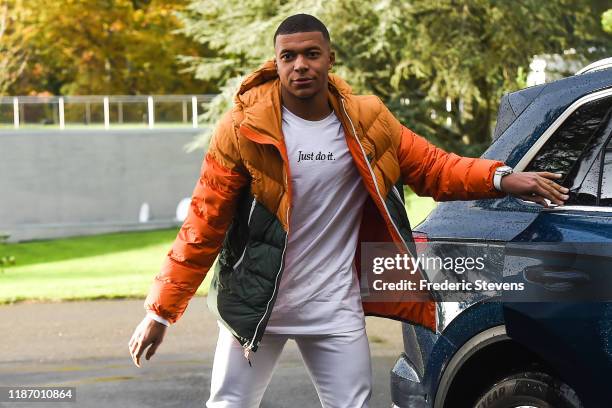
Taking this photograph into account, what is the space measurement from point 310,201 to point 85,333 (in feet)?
20.6

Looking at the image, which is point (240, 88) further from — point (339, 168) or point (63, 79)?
point (63, 79)

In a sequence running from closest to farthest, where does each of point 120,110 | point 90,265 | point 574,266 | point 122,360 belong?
point 574,266
point 122,360
point 90,265
point 120,110

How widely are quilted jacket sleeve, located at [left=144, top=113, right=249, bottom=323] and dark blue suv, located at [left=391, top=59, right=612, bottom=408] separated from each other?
108 centimetres

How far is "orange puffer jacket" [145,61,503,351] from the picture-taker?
3455mm

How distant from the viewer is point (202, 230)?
11.4ft

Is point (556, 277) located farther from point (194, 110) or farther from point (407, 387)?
point (194, 110)

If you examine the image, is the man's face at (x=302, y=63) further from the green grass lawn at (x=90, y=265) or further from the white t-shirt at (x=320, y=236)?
the green grass lawn at (x=90, y=265)

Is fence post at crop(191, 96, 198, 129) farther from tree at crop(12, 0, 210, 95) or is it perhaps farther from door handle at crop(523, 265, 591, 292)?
door handle at crop(523, 265, 591, 292)

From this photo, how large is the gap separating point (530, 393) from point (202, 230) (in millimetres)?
1316

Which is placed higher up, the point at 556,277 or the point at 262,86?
the point at 262,86

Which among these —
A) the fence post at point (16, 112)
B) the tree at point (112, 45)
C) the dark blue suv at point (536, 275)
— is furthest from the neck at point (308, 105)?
the tree at point (112, 45)

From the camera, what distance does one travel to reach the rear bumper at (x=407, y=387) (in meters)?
4.35

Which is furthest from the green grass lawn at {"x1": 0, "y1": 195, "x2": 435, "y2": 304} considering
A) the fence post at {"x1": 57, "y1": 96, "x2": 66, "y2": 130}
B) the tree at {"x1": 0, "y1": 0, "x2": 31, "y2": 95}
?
the tree at {"x1": 0, "y1": 0, "x2": 31, "y2": 95}

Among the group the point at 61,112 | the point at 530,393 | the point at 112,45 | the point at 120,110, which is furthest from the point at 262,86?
the point at 112,45
